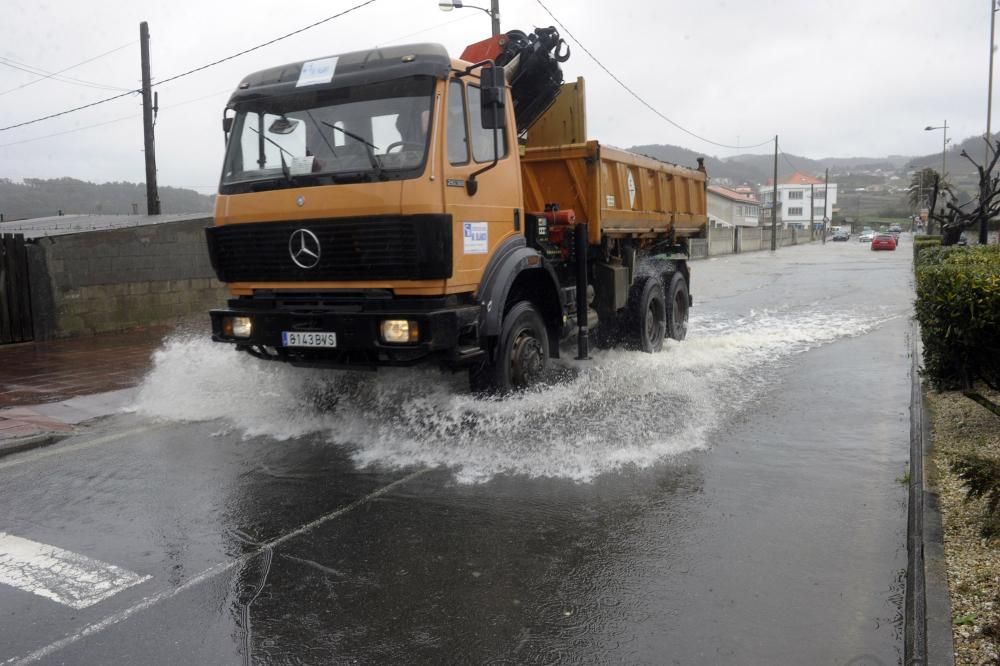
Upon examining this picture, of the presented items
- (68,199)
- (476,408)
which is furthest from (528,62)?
(68,199)

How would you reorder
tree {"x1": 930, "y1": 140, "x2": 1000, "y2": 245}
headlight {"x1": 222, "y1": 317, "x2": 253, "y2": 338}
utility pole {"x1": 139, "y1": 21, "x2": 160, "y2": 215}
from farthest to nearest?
utility pole {"x1": 139, "y1": 21, "x2": 160, "y2": 215}
tree {"x1": 930, "y1": 140, "x2": 1000, "y2": 245}
headlight {"x1": 222, "y1": 317, "x2": 253, "y2": 338}

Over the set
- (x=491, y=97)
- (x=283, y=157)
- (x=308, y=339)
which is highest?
(x=491, y=97)

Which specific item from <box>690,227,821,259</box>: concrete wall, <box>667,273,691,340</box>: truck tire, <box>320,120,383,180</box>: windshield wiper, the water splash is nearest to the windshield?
<box>320,120,383,180</box>: windshield wiper

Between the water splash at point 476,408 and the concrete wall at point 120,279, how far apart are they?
13.1 feet

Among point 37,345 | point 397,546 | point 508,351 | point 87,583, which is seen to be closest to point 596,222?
point 508,351

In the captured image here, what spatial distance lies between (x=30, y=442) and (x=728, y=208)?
79586 millimetres

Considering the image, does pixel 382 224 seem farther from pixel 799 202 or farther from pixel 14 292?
pixel 799 202

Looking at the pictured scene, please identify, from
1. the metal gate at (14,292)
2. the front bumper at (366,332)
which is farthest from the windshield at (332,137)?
the metal gate at (14,292)

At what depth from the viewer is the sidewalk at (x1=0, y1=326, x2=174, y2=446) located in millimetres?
7004

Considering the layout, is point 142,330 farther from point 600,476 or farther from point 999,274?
point 999,274

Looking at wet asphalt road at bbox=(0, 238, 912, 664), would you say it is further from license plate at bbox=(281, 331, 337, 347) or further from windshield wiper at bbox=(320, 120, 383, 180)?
windshield wiper at bbox=(320, 120, 383, 180)

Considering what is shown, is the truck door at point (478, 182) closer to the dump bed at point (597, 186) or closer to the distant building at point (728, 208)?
the dump bed at point (597, 186)

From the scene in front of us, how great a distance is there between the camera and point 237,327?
6.32 m

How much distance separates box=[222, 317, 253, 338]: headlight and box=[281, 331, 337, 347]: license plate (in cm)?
38
